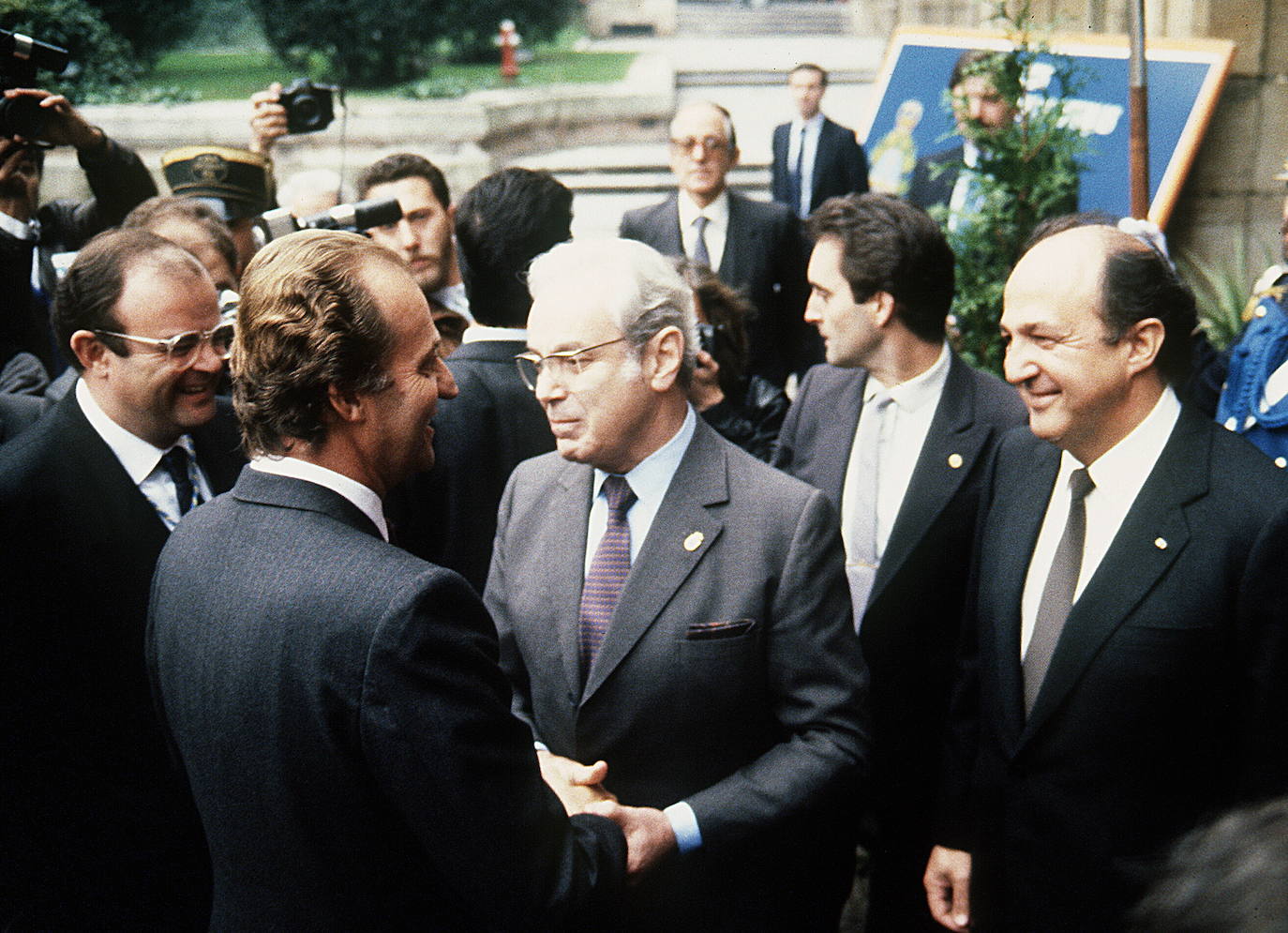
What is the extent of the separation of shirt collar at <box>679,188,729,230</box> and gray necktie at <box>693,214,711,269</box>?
0.8 inches

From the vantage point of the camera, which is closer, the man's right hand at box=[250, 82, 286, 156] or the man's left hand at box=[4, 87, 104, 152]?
the man's left hand at box=[4, 87, 104, 152]

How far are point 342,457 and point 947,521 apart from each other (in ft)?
5.98

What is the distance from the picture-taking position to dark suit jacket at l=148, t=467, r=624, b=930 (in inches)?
71.0

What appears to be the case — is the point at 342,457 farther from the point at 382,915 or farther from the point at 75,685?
the point at 75,685

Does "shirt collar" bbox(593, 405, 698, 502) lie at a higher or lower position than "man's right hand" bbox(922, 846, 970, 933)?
higher

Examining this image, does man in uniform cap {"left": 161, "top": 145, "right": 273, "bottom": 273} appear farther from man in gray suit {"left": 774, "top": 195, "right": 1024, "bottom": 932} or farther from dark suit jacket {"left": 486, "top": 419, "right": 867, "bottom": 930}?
dark suit jacket {"left": 486, "top": 419, "right": 867, "bottom": 930}

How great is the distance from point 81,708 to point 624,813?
1.29 metres

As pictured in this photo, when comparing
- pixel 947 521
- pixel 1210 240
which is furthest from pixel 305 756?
pixel 1210 240

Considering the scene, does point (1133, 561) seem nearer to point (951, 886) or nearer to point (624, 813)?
point (951, 886)

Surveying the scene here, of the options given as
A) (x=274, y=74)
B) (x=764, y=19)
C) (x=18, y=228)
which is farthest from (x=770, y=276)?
(x=764, y=19)

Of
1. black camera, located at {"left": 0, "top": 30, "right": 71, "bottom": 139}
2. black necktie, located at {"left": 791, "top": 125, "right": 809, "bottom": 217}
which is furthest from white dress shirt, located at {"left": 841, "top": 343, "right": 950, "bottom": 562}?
black necktie, located at {"left": 791, "top": 125, "right": 809, "bottom": 217}

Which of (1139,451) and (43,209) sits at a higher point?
(43,209)

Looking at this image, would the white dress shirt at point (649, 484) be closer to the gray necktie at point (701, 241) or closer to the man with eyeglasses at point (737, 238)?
the man with eyeglasses at point (737, 238)

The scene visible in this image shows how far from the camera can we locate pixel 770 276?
657cm
